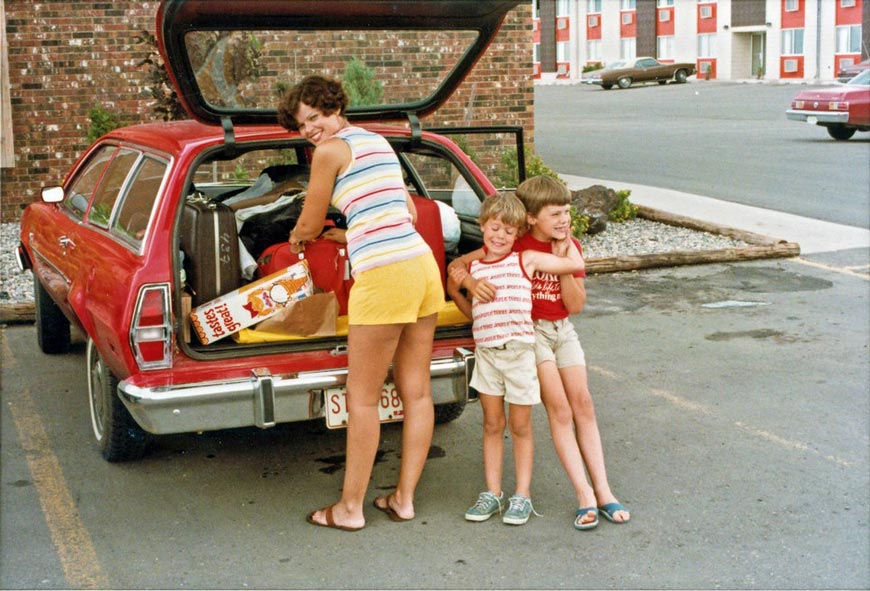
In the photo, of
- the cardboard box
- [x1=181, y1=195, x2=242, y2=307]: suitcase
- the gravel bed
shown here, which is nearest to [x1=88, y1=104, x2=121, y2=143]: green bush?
the gravel bed

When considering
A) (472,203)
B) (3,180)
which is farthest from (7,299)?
(472,203)

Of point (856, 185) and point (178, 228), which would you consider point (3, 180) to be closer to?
point (178, 228)

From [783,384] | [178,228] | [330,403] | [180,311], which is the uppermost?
[178,228]

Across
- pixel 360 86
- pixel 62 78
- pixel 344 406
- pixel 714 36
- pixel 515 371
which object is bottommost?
pixel 344 406

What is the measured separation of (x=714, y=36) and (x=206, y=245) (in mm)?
52622

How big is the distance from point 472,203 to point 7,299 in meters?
4.67

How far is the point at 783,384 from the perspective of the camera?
255 inches

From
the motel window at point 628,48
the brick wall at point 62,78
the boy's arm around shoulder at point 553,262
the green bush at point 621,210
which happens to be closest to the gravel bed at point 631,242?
the green bush at point 621,210

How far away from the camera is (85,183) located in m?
6.27

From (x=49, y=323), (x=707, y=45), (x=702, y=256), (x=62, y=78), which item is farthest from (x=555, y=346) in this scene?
(x=707, y=45)

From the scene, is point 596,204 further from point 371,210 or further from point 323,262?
point 371,210

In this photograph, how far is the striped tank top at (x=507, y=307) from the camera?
453 cm

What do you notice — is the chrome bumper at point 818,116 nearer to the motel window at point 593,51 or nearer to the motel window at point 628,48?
the motel window at point 628,48

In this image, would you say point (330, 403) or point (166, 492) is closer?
point (330, 403)
